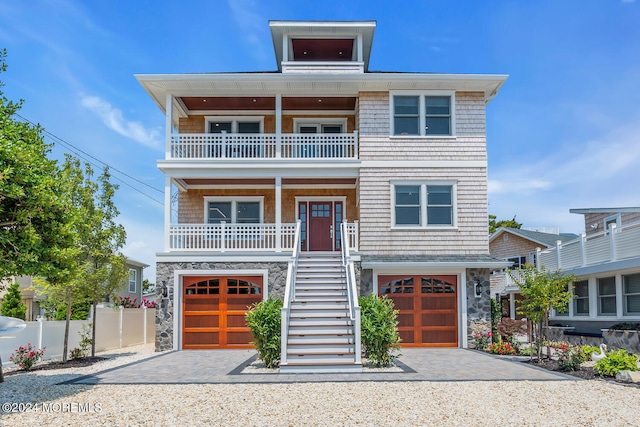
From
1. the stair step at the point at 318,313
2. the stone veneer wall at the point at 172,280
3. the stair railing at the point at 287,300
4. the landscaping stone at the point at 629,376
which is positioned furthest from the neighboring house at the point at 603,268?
the stone veneer wall at the point at 172,280

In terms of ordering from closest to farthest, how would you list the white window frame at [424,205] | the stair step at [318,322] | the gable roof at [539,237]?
the stair step at [318,322] → the white window frame at [424,205] → the gable roof at [539,237]

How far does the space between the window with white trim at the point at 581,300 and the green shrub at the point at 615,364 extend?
30.8 ft

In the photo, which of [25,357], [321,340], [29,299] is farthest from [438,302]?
[29,299]

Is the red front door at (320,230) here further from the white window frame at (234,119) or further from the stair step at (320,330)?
the stair step at (320,330)

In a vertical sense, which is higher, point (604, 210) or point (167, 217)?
point (604, 210)

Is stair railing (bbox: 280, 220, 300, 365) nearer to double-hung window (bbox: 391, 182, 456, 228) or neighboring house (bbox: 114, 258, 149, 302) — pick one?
double-hung window (bbox: 391, 182, 456, 228)

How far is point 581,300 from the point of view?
→ 20812 millimetres

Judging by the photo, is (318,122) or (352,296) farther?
(318,122)

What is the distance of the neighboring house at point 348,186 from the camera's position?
17.0 meters

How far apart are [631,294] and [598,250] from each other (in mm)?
1870

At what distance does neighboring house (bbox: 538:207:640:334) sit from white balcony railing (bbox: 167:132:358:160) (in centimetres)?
880

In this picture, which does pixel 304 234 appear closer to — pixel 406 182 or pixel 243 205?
pixel 243 205

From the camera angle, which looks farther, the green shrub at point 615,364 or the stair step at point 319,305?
the stair step at point 319,305

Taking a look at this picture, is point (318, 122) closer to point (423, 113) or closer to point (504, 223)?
point (423, 113)
